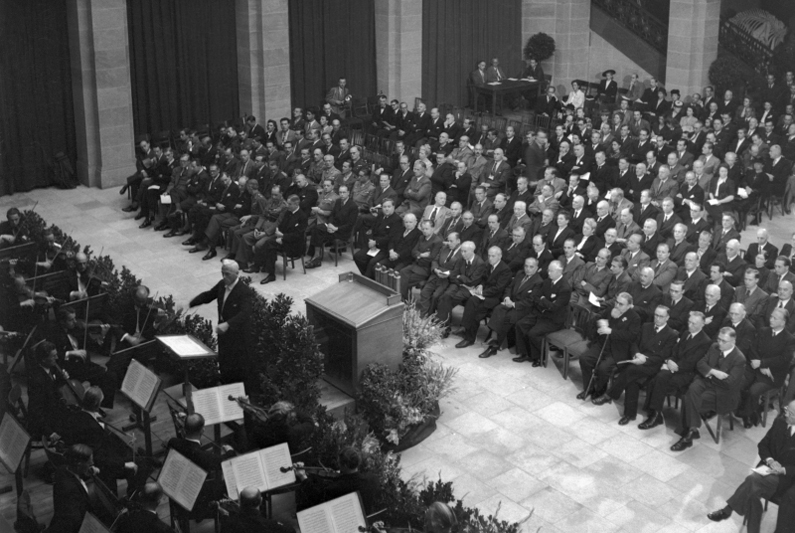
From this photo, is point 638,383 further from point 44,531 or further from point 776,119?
point 776,119

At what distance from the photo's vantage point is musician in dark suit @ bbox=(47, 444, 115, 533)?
23.6ft

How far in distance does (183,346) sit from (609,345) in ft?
15.2

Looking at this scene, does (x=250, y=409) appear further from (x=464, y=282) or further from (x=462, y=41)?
(x=462, y=41)

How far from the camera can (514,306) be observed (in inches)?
477

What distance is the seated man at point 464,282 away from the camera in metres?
12.7

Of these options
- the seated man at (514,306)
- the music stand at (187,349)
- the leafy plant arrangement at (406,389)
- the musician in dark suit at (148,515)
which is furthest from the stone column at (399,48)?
the musician in dark suit at (148,515)

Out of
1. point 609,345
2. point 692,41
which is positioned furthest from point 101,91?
point 692,41

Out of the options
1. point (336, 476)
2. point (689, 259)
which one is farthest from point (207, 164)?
point (336, 476)

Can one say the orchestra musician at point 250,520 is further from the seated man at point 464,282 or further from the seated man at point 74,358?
the seated man at point 464,282

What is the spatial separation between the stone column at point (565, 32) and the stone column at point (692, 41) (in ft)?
9.01

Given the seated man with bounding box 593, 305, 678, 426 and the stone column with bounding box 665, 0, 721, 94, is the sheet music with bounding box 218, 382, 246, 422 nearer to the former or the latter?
the seated man with bounding box 593, 305, 678, 426

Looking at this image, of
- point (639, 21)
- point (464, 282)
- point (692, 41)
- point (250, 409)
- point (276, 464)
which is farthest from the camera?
point (639, 21)

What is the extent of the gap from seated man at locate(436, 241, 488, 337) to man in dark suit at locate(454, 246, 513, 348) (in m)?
0.12

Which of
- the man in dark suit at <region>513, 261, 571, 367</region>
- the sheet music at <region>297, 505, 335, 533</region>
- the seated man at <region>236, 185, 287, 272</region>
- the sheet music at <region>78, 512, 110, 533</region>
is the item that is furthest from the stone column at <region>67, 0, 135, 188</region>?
the sheet music at <region>297, 505, 335, 533</region>
